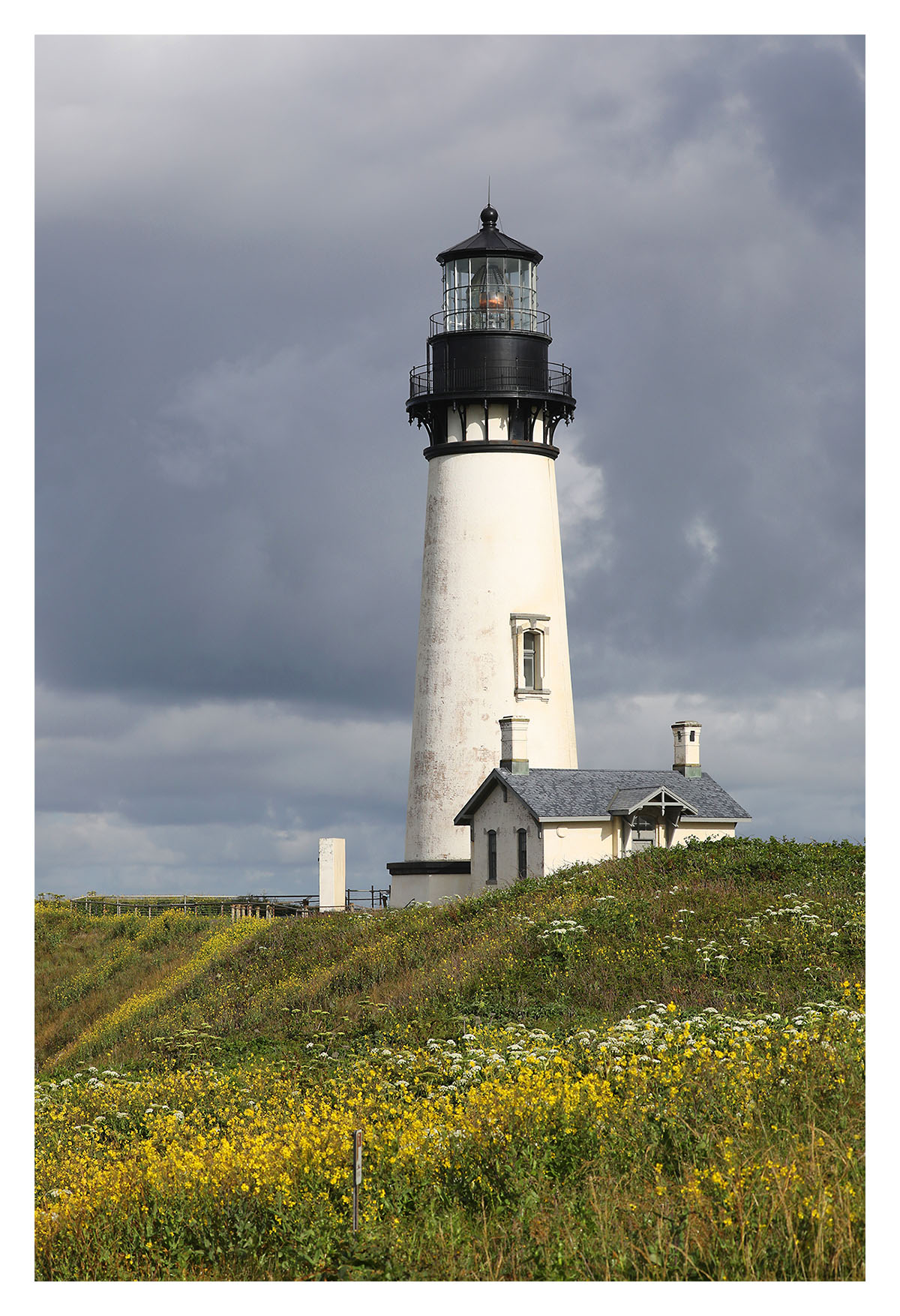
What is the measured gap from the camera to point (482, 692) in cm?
3684

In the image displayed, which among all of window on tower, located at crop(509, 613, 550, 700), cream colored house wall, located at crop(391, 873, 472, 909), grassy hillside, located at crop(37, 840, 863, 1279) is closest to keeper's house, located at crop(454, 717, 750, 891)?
cream colored house wall, located at crop(391, 873, 472, 909)

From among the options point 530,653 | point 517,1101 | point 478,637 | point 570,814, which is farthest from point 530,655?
point 517,1101

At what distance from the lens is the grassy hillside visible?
Result: 859 centimetres

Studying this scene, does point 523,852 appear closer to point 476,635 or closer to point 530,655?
point 530,655

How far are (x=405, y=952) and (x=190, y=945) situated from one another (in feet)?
46.3

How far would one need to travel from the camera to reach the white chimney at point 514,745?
35031 mm

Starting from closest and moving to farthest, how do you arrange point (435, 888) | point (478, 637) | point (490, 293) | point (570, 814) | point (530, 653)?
point (570, 814), point (435, 888), point (478, 637), point (530, 653), point (490, 293)

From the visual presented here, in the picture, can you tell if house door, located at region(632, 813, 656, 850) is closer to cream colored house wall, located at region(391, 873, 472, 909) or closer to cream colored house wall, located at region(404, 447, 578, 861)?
cream colored house wall, located at region(404, 447, 578, 861)

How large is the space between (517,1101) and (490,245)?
3101 centimetres

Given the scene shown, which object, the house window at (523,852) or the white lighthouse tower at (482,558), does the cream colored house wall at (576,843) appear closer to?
the house window at (523,852)

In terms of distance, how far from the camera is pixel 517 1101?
37.2ft

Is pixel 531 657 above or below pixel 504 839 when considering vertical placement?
above

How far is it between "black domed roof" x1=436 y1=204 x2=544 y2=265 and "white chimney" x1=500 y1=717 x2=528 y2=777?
43.5 feet
